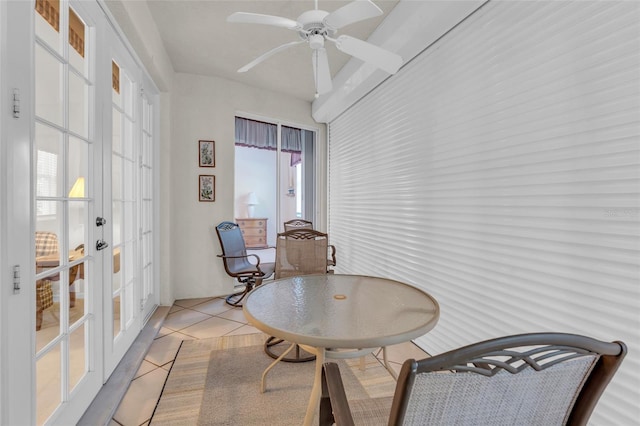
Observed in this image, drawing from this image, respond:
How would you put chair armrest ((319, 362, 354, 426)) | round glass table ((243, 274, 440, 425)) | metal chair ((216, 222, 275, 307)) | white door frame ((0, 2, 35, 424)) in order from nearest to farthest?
chair armrest ((319, 362, 354, 426)) < white door frame ((0, 2, 35, 424)) < round glass table ((243, 274, 440, 425)) < metal chair ((216, 222, 275, 307))

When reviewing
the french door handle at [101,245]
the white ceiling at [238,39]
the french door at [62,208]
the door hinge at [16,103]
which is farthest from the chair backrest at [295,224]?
the door hinge at [16,103]

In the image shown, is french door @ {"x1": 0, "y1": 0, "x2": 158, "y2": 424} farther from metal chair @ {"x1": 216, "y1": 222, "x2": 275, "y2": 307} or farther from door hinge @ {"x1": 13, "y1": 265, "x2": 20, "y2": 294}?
metal chair @ {"x1": 216, "y1": 222, "x2": 275, "y2": 307}

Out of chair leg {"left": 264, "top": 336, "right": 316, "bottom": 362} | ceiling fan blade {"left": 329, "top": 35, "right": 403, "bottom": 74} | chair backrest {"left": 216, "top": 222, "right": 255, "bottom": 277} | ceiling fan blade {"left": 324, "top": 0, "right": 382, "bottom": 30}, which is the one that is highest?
ceiling fan blade {"left": 324, "top": 0, "right": 382, "bottom": 30}

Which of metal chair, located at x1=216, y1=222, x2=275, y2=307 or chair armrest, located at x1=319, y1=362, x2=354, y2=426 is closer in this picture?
chair armrest, located at x1=319, y1=362, x2=354, y2=426

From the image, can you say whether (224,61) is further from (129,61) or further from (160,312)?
(160,312)

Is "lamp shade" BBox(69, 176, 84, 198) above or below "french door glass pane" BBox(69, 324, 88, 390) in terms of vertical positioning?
above

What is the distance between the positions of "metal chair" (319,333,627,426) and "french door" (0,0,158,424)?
1347 millimetres

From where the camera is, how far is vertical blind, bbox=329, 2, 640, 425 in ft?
4.15

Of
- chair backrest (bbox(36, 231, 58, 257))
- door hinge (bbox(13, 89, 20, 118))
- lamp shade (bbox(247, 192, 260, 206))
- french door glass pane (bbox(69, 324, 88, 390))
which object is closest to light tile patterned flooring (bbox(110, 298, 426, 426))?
french door glass pane (bbox(69, 324, 88, 390))

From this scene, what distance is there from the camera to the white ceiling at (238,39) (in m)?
2.46

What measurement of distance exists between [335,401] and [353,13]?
5.79 ft

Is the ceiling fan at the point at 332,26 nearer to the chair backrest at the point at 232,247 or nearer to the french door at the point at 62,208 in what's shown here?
the french door at the point at 62,208

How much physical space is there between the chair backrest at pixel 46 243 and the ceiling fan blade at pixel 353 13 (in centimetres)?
174

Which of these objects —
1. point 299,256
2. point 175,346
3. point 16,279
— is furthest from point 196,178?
point 16,279
